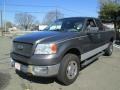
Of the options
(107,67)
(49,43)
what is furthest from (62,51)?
(107,67)

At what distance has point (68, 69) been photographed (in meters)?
5.45

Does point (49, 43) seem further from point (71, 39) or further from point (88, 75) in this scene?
point (88, 75)

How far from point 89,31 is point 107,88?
2007mm

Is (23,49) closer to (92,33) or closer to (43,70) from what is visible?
(43,70)

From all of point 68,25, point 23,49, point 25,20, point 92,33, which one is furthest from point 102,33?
point 25,20

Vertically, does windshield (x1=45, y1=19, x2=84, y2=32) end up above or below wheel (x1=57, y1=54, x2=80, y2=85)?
above

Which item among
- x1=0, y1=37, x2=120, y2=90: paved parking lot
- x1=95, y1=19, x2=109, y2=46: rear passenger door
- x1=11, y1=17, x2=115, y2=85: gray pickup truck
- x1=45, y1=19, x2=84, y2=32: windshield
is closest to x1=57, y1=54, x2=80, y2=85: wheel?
x1=11, y1=17, x2=115, y2=85: gray pickup truck

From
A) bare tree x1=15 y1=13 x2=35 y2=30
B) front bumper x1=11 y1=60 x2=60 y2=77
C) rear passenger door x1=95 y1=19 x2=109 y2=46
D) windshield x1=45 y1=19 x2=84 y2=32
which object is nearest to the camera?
front bumper x1=11 y1=60 x2=60 y2=77

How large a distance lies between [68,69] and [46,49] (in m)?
0.92

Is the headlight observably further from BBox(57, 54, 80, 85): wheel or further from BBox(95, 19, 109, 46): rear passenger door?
BBox(95, 19, 109, 46): rear passenger door

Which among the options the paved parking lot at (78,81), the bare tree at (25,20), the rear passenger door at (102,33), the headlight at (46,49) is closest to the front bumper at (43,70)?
the headlight at (46,49)

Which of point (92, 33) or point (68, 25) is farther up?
point (68, 25)

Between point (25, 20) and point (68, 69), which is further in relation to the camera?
point (25, 20)

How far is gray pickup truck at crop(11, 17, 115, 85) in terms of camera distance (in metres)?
4.95
